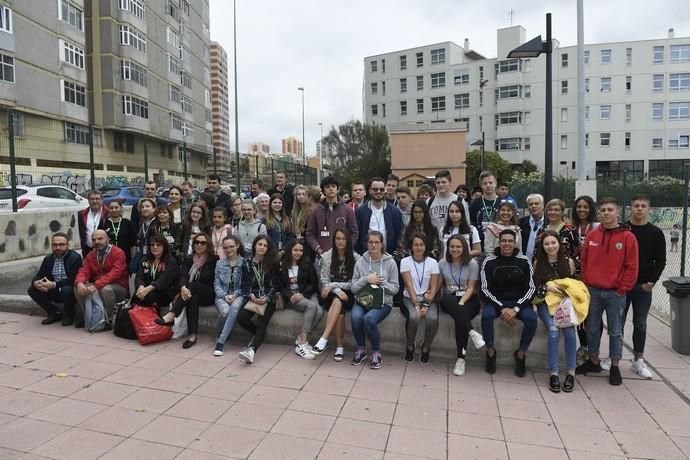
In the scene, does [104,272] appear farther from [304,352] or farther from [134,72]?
[134,72]

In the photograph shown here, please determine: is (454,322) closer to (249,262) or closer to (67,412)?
(249,262)

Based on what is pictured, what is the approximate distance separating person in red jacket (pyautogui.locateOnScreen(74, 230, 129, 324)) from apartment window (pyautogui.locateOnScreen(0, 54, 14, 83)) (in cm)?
3094

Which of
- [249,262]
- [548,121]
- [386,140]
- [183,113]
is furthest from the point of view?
[386,140]

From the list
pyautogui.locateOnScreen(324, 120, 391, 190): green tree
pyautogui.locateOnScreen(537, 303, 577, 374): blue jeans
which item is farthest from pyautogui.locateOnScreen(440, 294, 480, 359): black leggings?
pyautogui.locateOnScreen(324, 120, 391, 190): green tree

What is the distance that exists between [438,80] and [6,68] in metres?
49.9

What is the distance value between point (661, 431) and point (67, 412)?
4.91 metres

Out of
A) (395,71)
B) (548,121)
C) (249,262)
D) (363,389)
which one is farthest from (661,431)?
(395,71)

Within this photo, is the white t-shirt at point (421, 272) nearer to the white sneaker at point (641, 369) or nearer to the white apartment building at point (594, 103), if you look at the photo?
the white sneaker at point (641, 369)

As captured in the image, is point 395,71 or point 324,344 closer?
point 324,344

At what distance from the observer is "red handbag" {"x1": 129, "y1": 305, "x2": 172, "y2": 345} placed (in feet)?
19.0

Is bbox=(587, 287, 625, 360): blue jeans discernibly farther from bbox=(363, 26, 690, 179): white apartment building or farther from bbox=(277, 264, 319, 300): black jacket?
bbox=(363, 26, 690, 179): white apartment building

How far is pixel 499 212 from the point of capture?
5.96 meters

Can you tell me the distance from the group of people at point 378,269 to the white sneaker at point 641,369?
1 centimetres

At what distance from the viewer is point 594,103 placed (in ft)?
191
